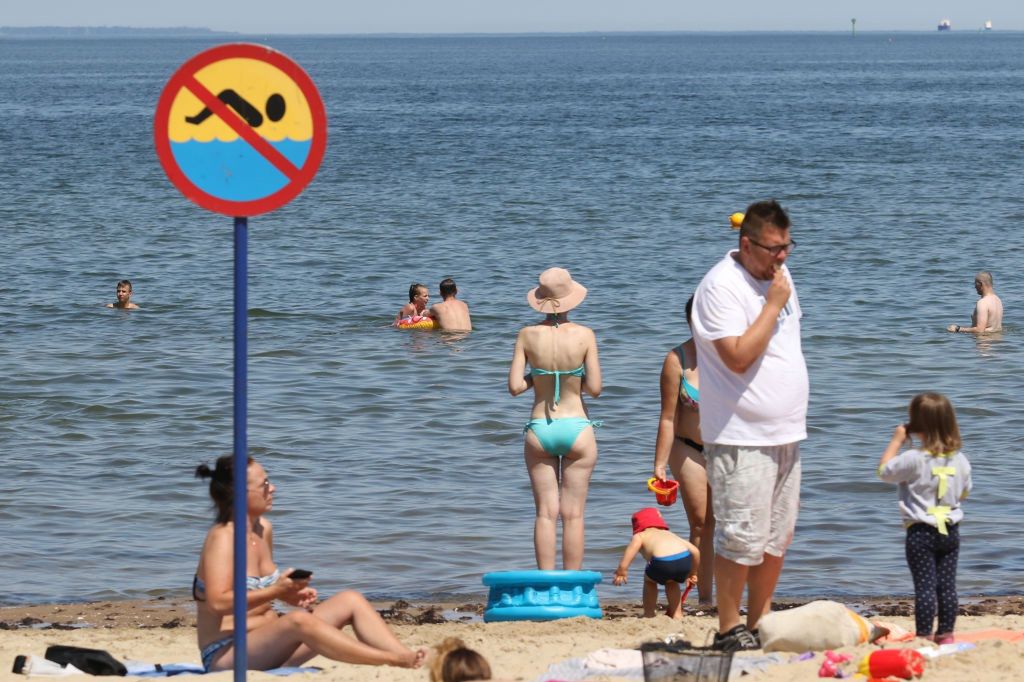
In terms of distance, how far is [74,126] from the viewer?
59.2 metres

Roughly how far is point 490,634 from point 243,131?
3274 millimetres

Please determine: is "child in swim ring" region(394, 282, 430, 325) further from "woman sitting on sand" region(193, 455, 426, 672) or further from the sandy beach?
"woman sitting on sand" region(193, 455, 426, 672)

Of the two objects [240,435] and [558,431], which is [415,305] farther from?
[240,435]

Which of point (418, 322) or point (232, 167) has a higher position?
point (232, 167)

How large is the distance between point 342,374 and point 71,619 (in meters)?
7.24

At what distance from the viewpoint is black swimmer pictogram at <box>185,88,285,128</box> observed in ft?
14.6

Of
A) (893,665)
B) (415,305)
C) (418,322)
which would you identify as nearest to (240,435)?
(893,665)

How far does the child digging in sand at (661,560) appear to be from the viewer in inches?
289

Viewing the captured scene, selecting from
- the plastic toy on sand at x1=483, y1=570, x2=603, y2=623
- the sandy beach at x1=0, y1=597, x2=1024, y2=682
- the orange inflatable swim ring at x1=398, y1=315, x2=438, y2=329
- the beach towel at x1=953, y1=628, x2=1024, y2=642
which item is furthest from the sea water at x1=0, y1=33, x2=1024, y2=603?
the beach towel at x1=953, y1=628, x2=1024, y2=642

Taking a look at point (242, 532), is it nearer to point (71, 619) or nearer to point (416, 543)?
point (71, 619)

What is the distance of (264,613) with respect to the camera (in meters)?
5.99

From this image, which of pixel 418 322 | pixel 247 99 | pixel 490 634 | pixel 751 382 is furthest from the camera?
pixel 418 322

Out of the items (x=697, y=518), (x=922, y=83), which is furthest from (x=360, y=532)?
(x=922, y=83)

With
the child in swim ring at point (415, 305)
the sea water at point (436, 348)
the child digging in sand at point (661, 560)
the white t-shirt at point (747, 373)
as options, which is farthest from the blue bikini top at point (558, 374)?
the child in swim ring at point (415, 305)
